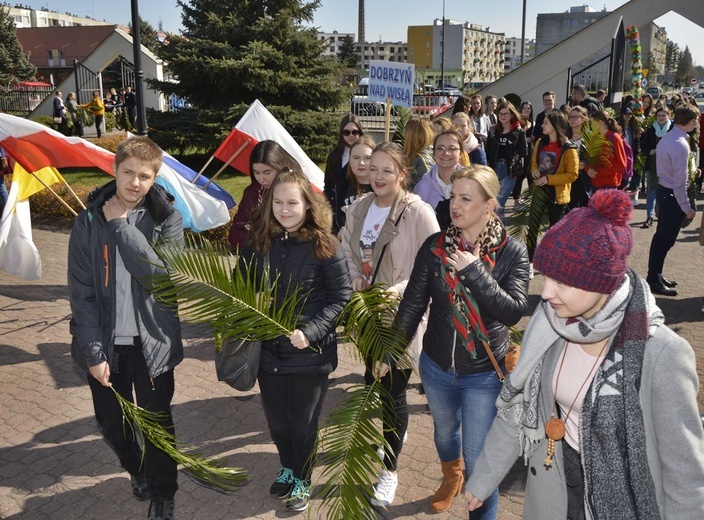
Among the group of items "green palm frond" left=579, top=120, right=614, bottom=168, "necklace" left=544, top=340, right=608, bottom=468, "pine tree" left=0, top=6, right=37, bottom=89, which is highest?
"pine tree" left=0, top=6, right=37, bottom=89

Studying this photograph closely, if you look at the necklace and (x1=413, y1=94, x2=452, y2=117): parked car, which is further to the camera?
(x1=413, y1=94, x2=452, y2=117): parked car

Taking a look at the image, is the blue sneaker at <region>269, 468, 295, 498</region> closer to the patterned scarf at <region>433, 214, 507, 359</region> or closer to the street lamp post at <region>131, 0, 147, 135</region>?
the patterned scarf at <region>433, 214, 507, 359</region>

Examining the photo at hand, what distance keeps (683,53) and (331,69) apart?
122 meters

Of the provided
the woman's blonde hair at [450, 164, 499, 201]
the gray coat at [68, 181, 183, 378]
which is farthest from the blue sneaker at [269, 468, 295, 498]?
the woman's blonde hair at [450, 164, 499, 201]

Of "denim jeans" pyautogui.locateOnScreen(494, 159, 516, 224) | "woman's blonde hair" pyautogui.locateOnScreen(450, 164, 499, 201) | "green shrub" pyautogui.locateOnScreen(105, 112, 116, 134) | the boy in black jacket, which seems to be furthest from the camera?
"green shrub" pyautogui.locateOnScreen(105, 112, 116, 134)

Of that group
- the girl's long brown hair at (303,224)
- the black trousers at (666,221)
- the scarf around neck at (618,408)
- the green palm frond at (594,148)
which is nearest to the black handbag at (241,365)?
the girl's long brown hair at (303,224)

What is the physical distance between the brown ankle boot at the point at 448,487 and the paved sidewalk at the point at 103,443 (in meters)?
0.07

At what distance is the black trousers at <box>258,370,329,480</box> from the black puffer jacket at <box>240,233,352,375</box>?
0.09m

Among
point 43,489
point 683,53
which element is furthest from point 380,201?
point 683,53

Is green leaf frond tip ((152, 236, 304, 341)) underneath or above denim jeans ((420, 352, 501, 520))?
above

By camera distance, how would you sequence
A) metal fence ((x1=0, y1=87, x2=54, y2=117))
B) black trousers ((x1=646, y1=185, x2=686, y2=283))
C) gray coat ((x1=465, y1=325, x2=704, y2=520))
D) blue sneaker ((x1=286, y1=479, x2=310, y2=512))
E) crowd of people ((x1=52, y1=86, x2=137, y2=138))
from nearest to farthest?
gray coat ((x1=465, y1=325, x2=704, y2=520)), blue sneaker ((x1=286, y1=479, x2=310, y2=512)), black trousers ((x1=646, y1=185, x2=686, y2=283)), crowd of people ((x1=52, y1=86, x2=137, y2=138)), metal fence ((x1=0, y1=87, x2=54, y2=117))

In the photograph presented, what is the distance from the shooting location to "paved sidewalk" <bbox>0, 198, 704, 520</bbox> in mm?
4031

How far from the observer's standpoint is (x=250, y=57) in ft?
51.3

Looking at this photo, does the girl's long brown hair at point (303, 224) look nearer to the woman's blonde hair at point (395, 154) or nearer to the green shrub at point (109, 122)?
the woman's blonde hair at point (395, 154)
